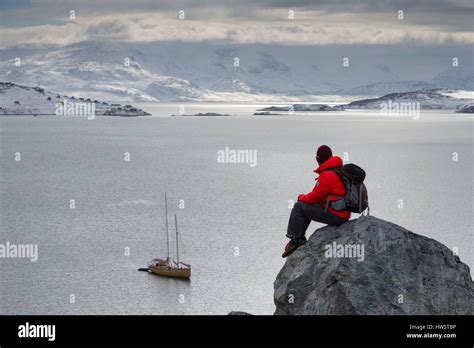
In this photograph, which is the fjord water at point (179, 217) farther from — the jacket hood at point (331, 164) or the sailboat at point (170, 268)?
the jacket hood at point (331, 164)

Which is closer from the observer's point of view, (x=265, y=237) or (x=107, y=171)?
(x=265, y=237)

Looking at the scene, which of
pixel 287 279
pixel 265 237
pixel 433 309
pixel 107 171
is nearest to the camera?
pixel 433 309

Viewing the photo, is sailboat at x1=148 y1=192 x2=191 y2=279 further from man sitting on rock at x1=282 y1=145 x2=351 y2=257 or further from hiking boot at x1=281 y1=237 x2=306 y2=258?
man sitting on rock at x1=282 y1=145 x2=351 y2=257

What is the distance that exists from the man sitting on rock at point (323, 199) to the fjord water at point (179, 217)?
3773cm

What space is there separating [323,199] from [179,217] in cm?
7358

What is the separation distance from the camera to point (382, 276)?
1597 cm

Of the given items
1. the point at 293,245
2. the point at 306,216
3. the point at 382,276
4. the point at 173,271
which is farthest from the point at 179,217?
the point at 382,276

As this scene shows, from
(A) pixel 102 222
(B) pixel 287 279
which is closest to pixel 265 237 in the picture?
(A) pixel 102 222

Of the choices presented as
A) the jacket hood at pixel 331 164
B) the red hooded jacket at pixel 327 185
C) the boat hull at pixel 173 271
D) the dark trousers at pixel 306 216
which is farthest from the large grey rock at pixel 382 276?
the boat hull at pixel 173 271

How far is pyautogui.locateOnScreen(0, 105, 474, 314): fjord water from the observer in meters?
58.5
